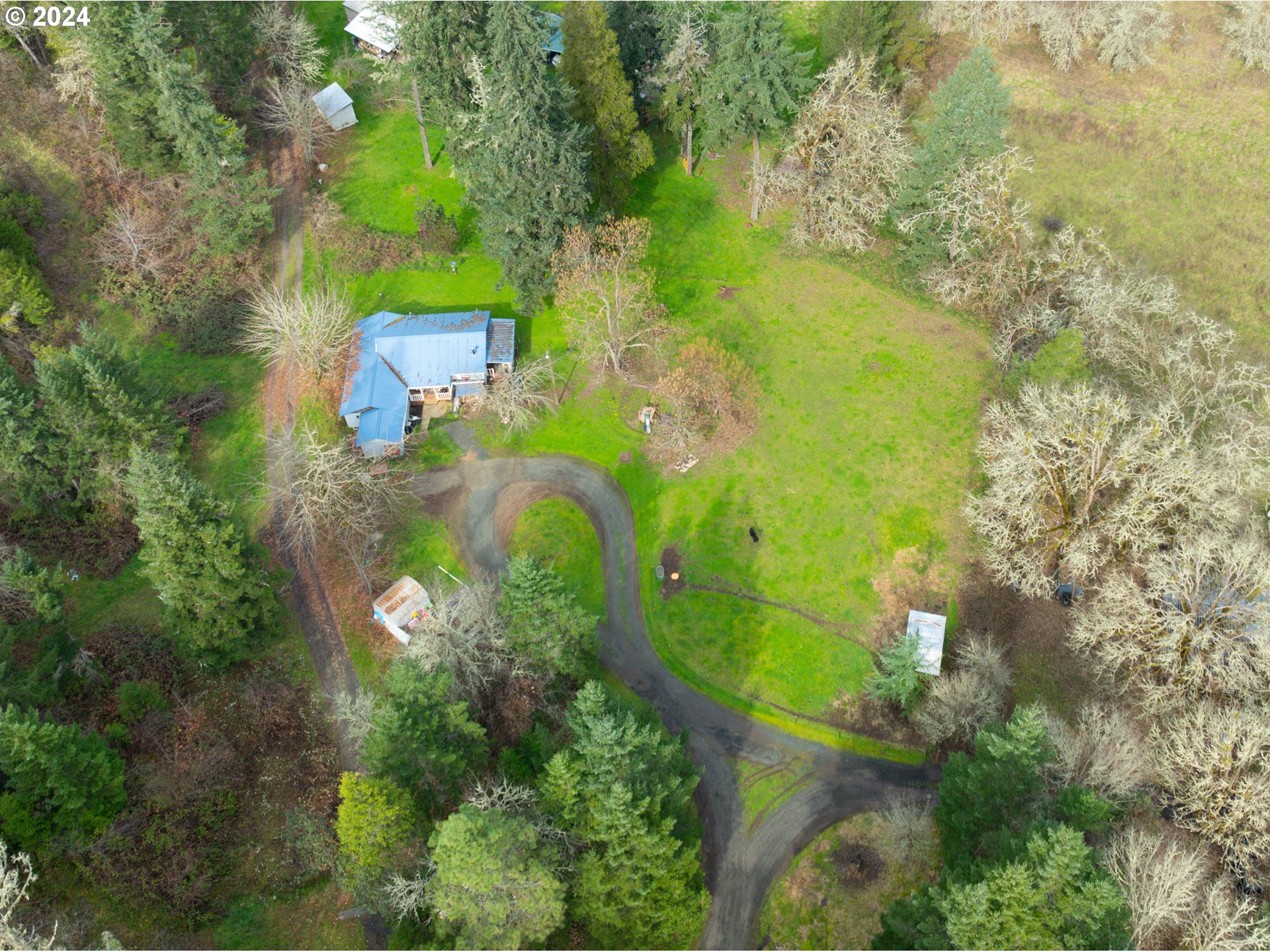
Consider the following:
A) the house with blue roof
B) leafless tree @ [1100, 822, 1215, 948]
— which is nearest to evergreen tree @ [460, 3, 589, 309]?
the house with blue roof

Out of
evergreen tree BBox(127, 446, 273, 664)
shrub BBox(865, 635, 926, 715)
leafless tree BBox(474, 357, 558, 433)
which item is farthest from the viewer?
leafless tree BBox(474, 357, 558, 433)

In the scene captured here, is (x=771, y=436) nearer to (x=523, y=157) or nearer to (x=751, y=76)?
(x=523, y=157)

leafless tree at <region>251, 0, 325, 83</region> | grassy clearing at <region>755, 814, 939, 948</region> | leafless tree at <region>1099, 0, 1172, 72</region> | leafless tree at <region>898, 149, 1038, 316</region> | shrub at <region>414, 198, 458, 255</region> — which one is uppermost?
leafless tree at <region>1099, 0, 1172, 72</region>

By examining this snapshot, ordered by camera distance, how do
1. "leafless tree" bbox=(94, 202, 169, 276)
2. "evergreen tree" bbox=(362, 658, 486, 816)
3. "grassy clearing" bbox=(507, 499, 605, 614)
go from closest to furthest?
"evergreen tree" bbox=(362, 658, 486, 816), "grassy clearing" bbox=(507, 499, 605, 614), "leafless tree" bbox=(94, 202, 169, 276)

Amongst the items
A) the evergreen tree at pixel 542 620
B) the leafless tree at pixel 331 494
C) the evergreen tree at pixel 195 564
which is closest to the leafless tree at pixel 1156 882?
the evergreen tree at pixel 542 620

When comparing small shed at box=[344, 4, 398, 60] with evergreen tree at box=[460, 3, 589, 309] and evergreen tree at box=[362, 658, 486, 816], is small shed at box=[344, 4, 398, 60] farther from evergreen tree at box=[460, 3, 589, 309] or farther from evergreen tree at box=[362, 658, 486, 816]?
evergreen tree at box=[362, 658, 486, 816]

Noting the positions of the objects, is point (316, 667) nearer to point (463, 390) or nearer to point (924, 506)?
point (463, 390)

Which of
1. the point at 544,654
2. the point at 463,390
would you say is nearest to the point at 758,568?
the point at 544,654
